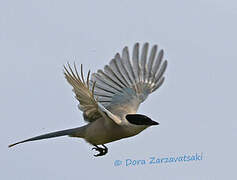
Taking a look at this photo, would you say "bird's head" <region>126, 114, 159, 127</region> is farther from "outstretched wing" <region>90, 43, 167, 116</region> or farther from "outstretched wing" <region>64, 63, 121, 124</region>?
"outstretched wing" <region>90, 43, 167, 116</region>

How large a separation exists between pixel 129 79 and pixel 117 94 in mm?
407

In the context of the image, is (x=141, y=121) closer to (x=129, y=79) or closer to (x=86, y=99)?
(x=86, y=99)

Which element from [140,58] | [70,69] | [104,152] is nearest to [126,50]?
[140,58]

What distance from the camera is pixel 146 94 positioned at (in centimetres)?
1100

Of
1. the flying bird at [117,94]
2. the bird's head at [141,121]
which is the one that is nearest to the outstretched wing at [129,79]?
the flying bird at [117,94]

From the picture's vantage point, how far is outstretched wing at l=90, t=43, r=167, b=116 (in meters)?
10.5

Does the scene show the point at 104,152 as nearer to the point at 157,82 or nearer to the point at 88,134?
the point at 88,134

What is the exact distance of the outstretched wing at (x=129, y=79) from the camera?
10.5m

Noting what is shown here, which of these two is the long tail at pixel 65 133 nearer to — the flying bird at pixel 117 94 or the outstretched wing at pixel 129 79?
the flying bird at pixel 117 94

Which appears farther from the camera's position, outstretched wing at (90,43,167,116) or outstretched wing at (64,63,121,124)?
outstretched wing at (90,43,167,116)

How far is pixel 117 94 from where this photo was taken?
34.8 feet

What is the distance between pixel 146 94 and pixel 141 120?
194cm

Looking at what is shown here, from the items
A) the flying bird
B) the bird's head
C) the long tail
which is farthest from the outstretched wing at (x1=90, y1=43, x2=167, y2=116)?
the bird's head

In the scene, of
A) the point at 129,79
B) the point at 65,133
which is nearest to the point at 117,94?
the point at 129,79
